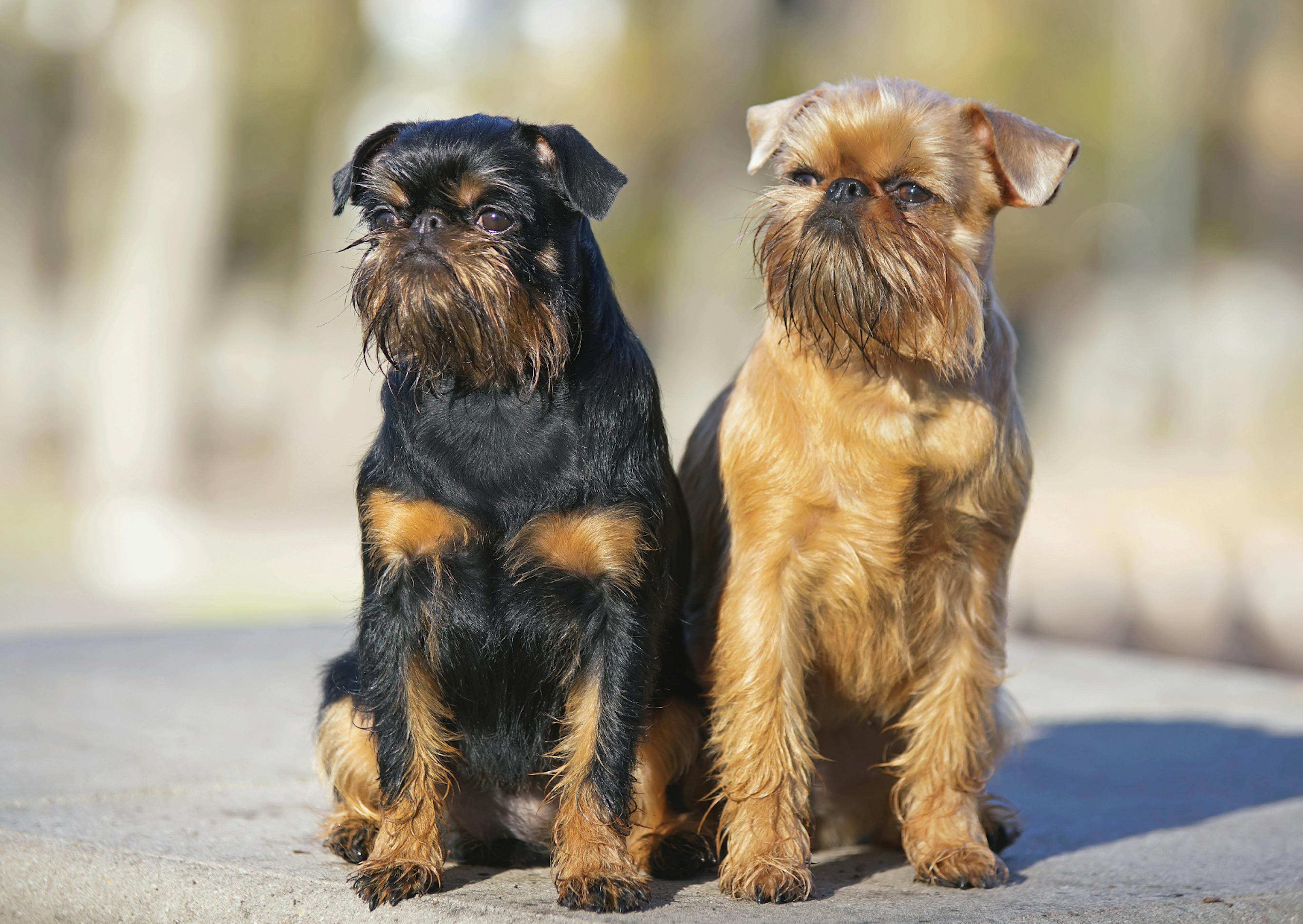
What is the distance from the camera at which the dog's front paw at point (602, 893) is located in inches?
119

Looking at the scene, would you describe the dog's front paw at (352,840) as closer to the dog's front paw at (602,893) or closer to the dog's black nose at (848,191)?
the dog's front paw at (602,893)

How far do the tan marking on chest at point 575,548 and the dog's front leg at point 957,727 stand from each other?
955mm

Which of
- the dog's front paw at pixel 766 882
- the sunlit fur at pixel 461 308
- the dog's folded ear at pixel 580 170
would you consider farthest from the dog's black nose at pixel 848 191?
the dog's front paw at pixel 766 882

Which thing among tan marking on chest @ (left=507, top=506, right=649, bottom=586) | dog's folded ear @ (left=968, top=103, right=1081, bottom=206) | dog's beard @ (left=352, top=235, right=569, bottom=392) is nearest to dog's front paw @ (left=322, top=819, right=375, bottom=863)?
tan marking on chest @ (left=507, top=506, right=649, bottom=586)

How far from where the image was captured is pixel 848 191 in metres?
3.44

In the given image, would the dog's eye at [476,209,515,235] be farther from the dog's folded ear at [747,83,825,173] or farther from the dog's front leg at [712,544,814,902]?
the dog's front leg at [712,544,814,902]

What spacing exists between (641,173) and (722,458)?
24646mm

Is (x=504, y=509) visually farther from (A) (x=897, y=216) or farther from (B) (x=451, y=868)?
(A) (x=897, y=216)

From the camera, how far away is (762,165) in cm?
401

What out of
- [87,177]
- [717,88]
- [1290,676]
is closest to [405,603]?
[1290,676]

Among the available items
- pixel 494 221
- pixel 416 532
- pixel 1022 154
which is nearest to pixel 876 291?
pixel 1022 154

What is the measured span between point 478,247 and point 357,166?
0.56 meters

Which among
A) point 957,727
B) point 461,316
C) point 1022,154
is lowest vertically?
point 957,727

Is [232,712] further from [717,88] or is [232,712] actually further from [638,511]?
[717,88]
